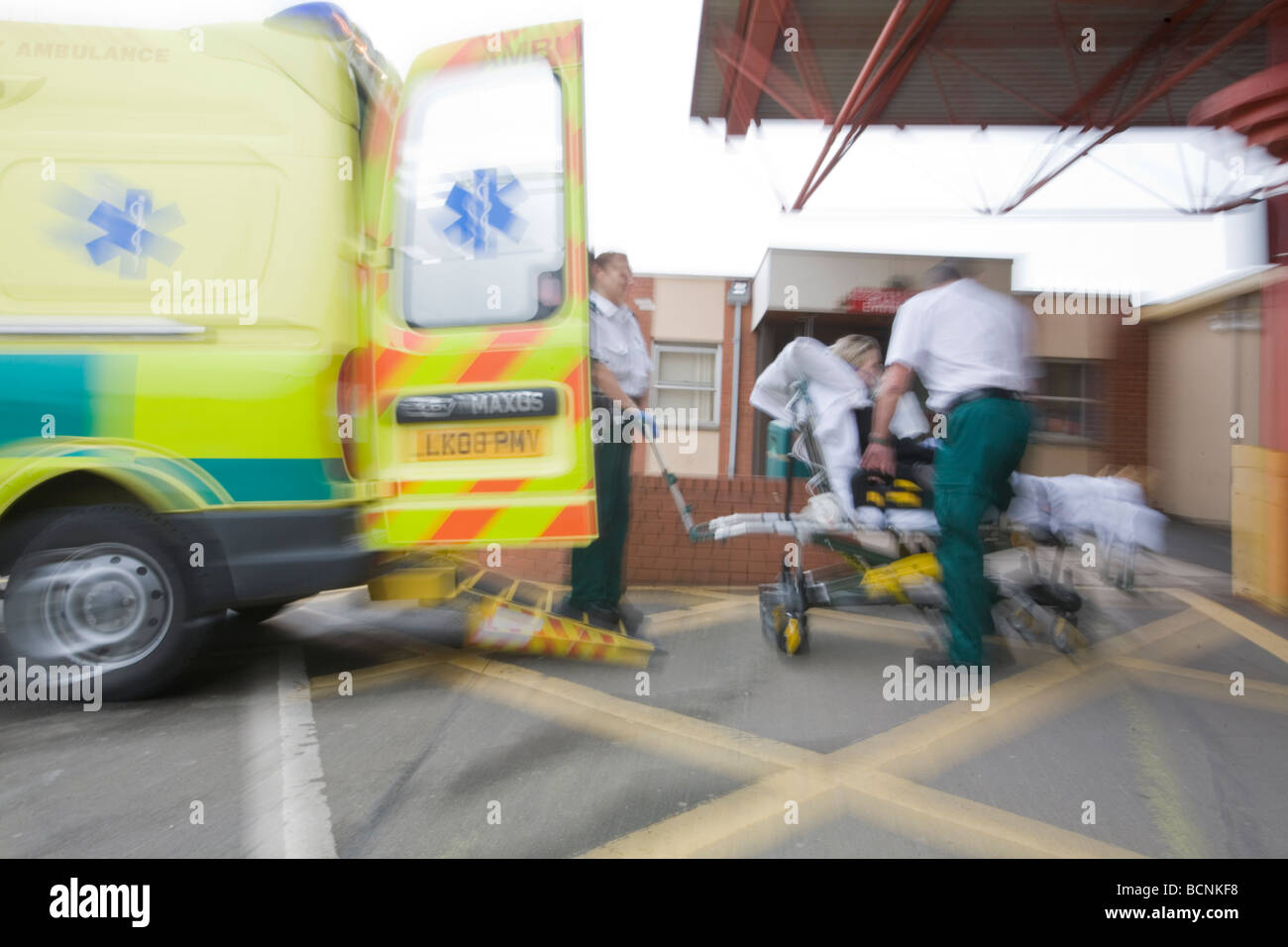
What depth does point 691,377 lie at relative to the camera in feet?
51.6

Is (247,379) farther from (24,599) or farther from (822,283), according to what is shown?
(822,283)

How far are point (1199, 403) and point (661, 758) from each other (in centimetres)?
1352

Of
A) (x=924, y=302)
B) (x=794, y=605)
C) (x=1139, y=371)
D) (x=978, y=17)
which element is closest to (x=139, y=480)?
(x=794, y=605)

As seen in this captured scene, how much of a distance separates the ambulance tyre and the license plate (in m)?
1.04

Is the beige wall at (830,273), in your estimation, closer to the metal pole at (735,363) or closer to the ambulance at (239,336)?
the metal pole at (735,363)

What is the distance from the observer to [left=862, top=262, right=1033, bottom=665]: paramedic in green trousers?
3.85 m

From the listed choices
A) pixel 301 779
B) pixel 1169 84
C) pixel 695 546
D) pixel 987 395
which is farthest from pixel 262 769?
pixel 1169 84

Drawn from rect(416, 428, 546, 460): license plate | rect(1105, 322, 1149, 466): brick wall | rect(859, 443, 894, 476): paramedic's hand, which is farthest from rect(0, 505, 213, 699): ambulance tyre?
rect(1105, 322, 1149, 466): brick wall

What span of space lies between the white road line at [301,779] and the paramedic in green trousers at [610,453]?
55.7 inches

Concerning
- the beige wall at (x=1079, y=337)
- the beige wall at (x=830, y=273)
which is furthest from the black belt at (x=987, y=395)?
the beige wall at (x=1079, y=337)

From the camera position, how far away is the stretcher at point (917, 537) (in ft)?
13.9

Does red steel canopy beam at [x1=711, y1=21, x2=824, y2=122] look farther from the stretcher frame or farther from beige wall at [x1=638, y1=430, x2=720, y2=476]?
beige wall at [x1=638, y1=430, x2=720, y2=476]

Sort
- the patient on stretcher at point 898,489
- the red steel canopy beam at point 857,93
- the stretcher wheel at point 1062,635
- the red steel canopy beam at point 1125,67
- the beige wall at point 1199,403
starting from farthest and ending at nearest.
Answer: the beige wall at point 1199,403
the red steel canopy beam at point 1125,67
the red steel canopy beam at point 857,93
the stretcher wheel at point 1062,635
the patient on stretcher at point 898,489

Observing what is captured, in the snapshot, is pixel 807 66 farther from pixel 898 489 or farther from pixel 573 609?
pixel 573 609
